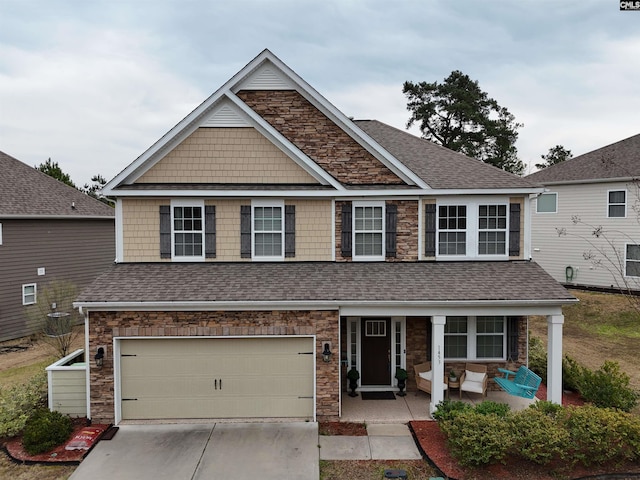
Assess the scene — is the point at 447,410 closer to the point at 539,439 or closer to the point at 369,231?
the point at 539,439

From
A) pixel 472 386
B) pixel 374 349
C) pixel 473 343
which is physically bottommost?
pixel 472 386

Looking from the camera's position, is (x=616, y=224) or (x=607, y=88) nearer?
(x=607, y=88)

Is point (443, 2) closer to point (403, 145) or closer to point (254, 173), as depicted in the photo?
point (403, 145)

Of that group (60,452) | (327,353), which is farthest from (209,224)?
(60,452)

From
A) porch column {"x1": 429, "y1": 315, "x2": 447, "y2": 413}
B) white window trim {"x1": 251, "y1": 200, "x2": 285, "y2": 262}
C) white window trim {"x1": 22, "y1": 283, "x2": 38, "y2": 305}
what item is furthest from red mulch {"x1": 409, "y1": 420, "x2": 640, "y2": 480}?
white window trim {"x1": 22, "y1": 283, "x2": 38, "y2": 305}

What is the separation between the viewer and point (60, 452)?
865 centimetres

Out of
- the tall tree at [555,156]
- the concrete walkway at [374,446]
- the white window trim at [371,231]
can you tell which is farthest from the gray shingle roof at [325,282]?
the tall tree at [555,156]

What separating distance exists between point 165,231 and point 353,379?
6589 millimetres

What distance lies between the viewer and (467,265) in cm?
1166

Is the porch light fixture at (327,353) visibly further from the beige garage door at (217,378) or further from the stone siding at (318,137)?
the stone siding at (318,137)

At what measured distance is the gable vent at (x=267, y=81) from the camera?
12.0 m

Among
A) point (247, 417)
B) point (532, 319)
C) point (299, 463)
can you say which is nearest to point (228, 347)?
point (247, 417)

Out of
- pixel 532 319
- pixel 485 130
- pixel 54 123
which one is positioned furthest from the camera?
pixel 485 130

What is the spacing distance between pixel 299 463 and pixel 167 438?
123 inches
